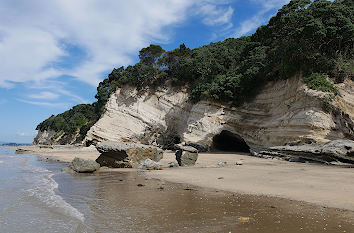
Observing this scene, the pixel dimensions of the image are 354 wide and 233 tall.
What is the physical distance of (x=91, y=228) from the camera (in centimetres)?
430

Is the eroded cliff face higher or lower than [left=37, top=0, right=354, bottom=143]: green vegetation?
lower

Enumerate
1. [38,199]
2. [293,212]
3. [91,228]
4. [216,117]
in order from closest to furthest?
1. [91,228]
2. [293,212]
3. [38,199]
4. [216,117]

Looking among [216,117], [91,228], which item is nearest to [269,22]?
[216,117]

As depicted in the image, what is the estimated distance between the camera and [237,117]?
24422 millimetres

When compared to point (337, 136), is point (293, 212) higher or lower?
lower

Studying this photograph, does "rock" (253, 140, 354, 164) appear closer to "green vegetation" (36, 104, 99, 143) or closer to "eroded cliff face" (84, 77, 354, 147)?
"eroded cliff face" (84, 77, 354, 147)

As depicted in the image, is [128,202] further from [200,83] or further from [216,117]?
[200,83]

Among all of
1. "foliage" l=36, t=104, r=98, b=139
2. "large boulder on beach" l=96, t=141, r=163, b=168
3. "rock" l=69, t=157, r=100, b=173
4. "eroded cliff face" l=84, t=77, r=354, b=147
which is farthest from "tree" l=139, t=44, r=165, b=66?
"rock" l=69, t=157, r=100, b=173

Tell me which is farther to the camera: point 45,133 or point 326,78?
point 45,133

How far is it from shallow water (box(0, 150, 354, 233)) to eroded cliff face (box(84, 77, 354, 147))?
41.1ft

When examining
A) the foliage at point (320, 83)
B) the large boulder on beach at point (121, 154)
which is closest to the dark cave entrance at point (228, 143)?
the foliage at point (320, 83)

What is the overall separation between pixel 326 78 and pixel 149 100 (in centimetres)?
2185

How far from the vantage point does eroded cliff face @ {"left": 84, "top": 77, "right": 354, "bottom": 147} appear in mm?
16422

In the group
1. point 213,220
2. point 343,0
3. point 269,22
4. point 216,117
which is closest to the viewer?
point 213,220
